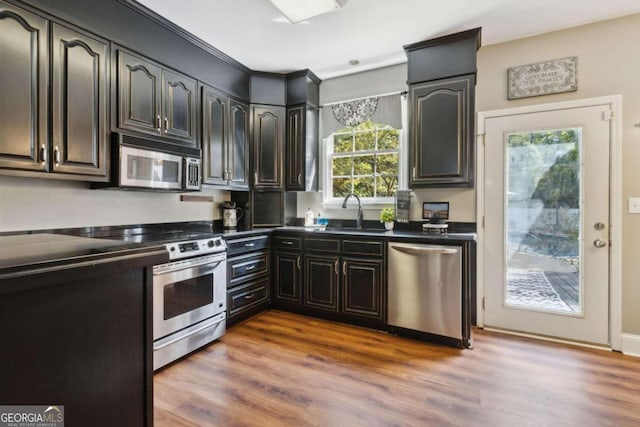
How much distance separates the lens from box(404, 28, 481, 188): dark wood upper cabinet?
9.29 feet

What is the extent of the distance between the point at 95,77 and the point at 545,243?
3938mm

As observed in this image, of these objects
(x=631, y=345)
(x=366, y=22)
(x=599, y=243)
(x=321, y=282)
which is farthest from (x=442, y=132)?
(x=631, y=345)

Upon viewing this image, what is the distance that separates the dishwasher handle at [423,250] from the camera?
2570mm

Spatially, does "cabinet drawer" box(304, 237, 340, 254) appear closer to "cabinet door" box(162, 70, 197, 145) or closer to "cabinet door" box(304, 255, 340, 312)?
"cabinet door" box(304, 255, 340, 312)

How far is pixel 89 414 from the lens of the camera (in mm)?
820

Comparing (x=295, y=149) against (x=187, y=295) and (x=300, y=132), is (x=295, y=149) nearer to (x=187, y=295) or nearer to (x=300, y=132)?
(x=300, y=132)

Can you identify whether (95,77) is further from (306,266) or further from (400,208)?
(400,208)

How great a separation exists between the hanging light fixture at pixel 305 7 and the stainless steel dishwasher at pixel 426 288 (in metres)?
2.00

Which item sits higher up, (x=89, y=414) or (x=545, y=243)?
(x=545, y=243)

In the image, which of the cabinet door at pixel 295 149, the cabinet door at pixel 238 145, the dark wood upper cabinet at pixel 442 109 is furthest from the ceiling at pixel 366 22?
the cabinet door at pixel 295 149

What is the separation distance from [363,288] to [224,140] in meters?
2.12

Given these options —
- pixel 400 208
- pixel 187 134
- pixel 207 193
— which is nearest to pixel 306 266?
pixel 400 208

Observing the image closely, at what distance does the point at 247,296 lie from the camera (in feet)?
10.3

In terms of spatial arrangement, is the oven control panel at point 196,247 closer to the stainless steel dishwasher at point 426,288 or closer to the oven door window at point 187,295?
the oven door window at point 187,295
